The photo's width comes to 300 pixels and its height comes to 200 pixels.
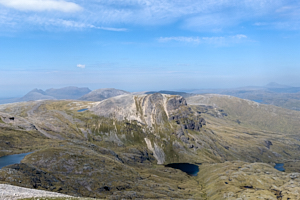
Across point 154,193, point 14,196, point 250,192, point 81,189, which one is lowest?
point 250,192

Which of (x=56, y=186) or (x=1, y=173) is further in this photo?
(x=56, y=186)

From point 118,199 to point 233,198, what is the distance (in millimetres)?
117500

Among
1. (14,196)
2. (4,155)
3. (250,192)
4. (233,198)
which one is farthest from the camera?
(250,192)

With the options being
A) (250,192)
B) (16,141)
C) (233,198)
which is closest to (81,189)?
(16,141)

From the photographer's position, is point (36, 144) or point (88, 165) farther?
point (36, 144)

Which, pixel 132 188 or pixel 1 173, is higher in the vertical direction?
pixel 1 173

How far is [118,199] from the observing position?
13675cm

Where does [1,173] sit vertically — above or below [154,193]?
Result: above

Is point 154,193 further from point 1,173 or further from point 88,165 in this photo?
point 1,173

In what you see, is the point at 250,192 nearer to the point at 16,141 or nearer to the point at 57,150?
the point at 57,150

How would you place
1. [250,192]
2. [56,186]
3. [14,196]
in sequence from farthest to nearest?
[250,192] → [56,186] → [14,196]

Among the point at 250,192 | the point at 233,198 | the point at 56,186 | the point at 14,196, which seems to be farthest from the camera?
the point at 250,192

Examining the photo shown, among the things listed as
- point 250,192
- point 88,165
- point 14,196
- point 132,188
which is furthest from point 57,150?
point 250,192

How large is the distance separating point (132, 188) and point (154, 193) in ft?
65.7
